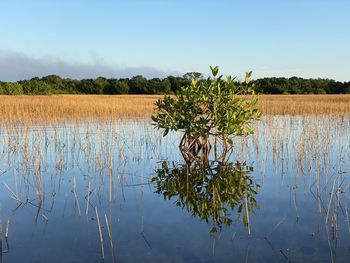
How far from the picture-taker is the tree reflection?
5.39m

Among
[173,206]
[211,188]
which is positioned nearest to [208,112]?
[211,188]

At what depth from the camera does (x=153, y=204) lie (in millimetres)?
5922

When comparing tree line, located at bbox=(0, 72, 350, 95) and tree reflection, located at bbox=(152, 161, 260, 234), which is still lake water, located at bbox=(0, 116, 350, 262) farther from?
tree line, located at bbox=(0, 72, 350, 95)

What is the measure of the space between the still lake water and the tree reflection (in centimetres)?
2

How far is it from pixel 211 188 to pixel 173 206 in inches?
36.8

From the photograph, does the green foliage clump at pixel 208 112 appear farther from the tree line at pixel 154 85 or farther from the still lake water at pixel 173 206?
the tree line at pixel 154 85

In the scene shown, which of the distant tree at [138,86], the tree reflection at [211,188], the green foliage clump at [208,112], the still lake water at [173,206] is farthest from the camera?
the distant tree at [138,86]

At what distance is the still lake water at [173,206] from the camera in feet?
13.9

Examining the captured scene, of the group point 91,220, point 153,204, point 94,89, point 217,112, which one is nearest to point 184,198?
point 153,204

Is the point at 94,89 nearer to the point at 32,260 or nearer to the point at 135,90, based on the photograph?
the point at 135,90

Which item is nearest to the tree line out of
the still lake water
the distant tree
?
the distant tree

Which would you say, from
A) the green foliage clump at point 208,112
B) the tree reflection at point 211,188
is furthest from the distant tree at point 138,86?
the tree reflection at point 211,188

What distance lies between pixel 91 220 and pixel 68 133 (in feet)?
26.4

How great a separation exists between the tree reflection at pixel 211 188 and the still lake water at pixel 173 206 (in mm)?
19
